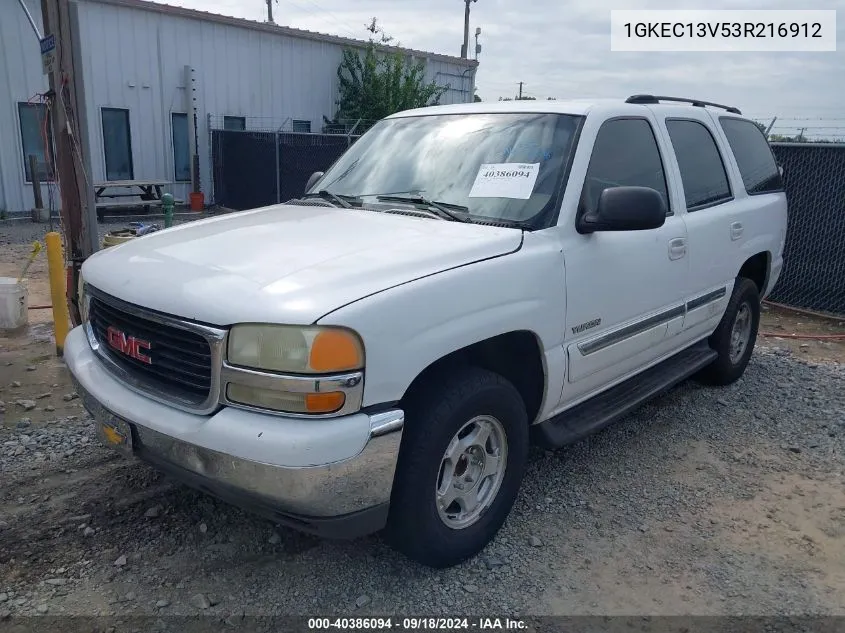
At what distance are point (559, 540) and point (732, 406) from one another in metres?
2.42

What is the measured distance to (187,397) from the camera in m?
2.62

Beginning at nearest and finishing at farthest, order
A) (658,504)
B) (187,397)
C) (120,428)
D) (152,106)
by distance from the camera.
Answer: (187,397)
(120,428)
(658,504)
(152,106)

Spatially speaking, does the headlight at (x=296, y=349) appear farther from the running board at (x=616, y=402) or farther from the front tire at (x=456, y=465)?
the running board at (x=616, y=402)

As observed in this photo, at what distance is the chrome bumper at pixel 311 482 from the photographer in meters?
2.36

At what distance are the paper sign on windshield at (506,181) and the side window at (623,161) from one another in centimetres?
27

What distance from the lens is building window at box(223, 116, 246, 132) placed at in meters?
17.5

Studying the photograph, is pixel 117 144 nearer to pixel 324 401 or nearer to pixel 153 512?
pixel 153 512

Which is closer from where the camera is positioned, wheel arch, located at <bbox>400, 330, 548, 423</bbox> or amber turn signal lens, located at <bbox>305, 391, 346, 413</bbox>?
amber turn signal lens, located at <bbox>305, 391, 346, 413</bbox>

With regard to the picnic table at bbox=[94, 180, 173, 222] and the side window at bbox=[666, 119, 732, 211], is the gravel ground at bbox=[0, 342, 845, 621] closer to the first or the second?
the side window at bbox=[666, 119, 732, 211]

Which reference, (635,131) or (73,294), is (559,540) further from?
(73,294)

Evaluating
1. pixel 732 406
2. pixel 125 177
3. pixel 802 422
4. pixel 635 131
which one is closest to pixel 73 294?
pixel 635 131

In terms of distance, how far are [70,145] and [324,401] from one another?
3.97m

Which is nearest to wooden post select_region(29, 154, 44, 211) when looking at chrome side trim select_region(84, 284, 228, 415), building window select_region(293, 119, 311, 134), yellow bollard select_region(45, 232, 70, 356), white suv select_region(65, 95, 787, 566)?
building window select_region(293, 119, 311, 134)

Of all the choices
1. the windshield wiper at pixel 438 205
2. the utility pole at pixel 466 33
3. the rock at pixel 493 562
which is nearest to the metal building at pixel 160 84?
the windshield wiper at pixel 438 205
